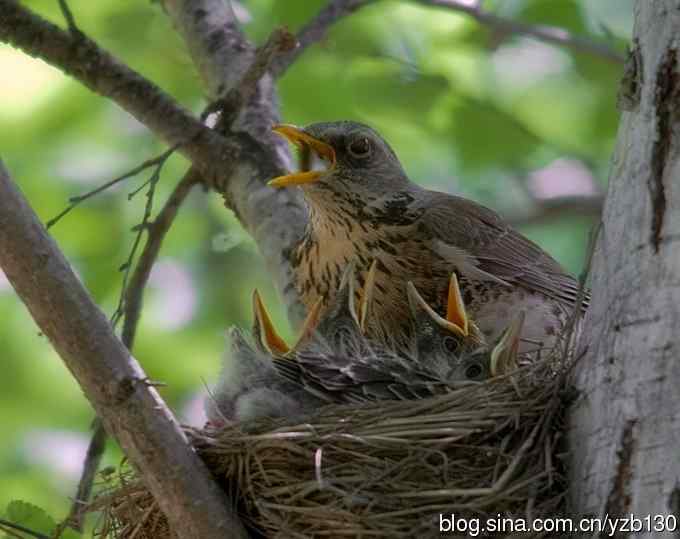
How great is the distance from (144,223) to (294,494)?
1586 millimetres

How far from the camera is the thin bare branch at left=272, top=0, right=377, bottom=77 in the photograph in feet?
18.1

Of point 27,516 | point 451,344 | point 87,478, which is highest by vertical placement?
point 451,344

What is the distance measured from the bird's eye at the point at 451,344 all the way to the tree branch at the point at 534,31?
6.95ft

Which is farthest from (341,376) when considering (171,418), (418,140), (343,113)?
(418,140)

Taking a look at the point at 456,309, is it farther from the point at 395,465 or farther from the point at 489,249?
the point at 395,465

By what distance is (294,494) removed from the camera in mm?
3434

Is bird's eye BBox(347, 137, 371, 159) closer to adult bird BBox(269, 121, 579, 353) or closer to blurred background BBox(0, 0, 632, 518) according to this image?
adult bird BBox(269, 121, 579, 353)

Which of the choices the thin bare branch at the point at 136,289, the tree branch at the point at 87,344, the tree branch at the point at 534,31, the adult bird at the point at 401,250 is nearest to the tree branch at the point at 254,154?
the adult bird at the point at 401,250

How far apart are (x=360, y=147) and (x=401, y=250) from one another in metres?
0.54

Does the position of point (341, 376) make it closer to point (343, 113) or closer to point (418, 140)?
point (343, 113)

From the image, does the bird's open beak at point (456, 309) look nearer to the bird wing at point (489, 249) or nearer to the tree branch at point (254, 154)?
the bird wing at point (489, 249)

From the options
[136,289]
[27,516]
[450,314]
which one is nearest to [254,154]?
[136,289]

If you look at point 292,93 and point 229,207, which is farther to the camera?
point 292,93

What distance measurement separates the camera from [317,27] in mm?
5613
